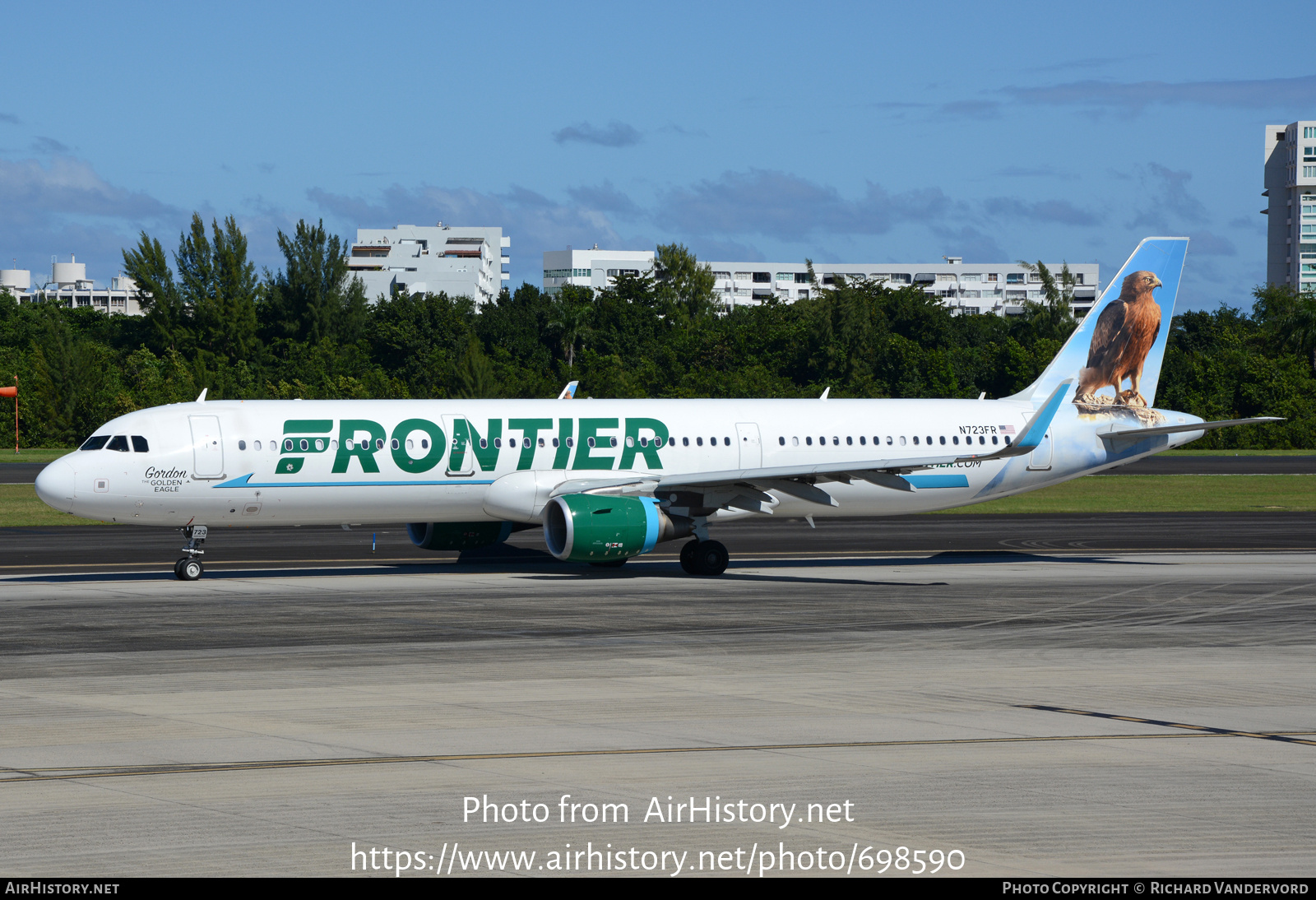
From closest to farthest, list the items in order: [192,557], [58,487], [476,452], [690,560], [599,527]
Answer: [58,487], [599,527], [192,557], [476,452], [690,560]

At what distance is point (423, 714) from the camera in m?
16.7

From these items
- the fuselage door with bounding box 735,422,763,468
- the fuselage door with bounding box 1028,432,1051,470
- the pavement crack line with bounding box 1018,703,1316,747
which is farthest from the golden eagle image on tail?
the pavement crack line with bounding box 1018,703,1316,747

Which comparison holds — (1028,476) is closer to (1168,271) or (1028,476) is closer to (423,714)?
(1168,271)

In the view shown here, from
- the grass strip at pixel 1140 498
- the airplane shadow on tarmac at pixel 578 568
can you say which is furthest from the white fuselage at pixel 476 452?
the grass strip at pixel 1140 498

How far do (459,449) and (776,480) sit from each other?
740cm

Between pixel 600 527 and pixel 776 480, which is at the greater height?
pixel 776 480

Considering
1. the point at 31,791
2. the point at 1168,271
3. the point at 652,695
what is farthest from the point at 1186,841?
the point at 1168,271

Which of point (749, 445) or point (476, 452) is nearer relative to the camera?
point (476, 452)

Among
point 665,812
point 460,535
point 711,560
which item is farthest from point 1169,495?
point 665,812

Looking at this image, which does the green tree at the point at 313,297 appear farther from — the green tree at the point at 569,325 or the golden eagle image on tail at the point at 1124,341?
the golden eagle image on tail at the point at 1124,341

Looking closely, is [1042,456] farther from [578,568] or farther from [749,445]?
[578,568]

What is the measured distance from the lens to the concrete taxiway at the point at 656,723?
11.2 m

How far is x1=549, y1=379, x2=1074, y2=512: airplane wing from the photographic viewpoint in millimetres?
33500

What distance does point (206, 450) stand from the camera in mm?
32156
